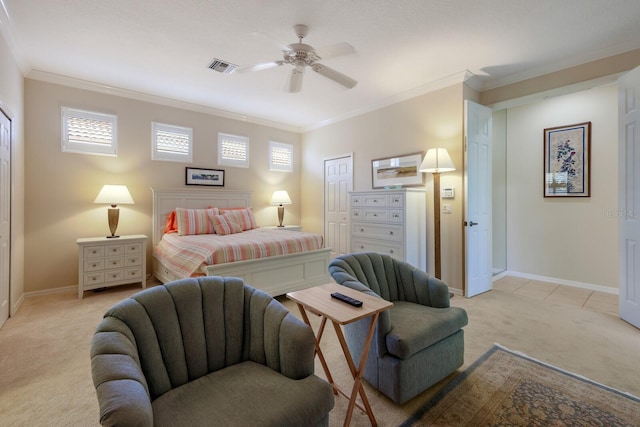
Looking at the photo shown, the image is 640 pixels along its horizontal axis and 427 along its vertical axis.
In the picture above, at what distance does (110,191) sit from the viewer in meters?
3.89

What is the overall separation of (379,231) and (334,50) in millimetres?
2452

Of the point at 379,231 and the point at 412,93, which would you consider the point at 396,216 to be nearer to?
the point at 379,231

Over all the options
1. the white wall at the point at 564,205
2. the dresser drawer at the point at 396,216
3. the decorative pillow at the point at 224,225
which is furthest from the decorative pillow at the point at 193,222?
the white wall at the point at 564,205

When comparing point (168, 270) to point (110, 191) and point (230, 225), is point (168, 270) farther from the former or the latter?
point (110, 191)

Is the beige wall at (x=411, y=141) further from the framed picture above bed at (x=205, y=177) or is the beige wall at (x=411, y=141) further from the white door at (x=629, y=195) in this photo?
the framed picture above bed at (x=205, y=177)

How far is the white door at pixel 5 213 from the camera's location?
2.68 meters

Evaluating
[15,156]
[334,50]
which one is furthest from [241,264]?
[15,156]

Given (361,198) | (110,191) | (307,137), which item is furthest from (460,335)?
(307,137)

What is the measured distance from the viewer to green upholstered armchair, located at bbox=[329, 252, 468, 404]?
1706mm

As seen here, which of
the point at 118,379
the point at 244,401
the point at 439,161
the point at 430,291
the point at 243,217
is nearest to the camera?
the point at 118,379

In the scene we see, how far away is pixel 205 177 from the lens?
16.6ft

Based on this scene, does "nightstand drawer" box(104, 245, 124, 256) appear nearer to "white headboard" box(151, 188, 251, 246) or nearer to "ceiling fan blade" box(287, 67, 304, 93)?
"white headboard" box(151, 188, 251, 246)

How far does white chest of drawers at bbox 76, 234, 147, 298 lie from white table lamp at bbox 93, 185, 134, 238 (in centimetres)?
26

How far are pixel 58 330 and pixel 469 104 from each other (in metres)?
5.13
